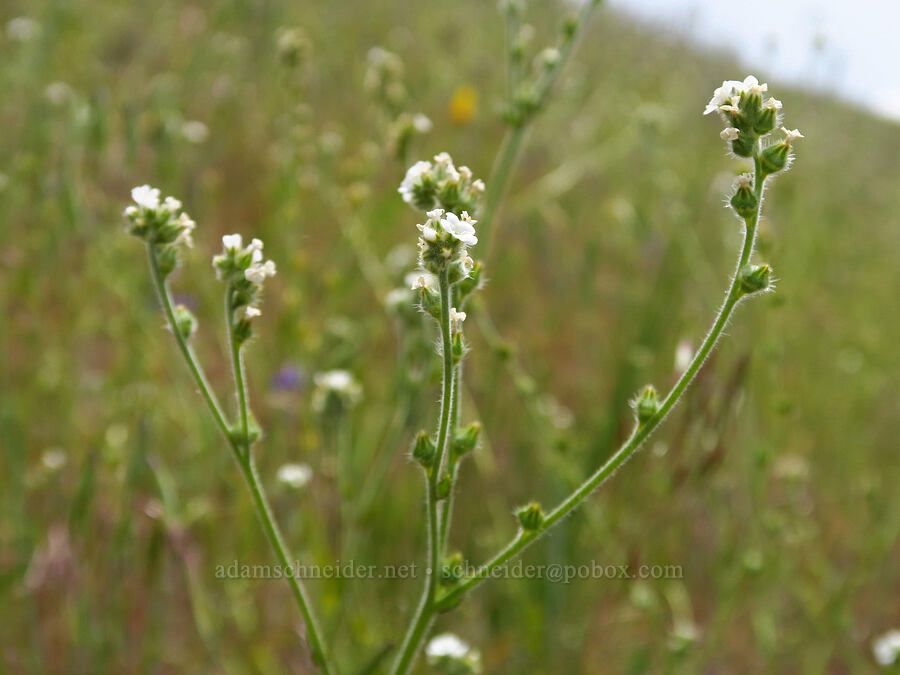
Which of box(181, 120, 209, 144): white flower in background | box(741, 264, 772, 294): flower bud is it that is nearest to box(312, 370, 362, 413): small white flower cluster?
box(741, 264, 772, 294): flower bud

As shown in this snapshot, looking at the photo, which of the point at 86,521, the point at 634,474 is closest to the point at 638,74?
the point at 634,474

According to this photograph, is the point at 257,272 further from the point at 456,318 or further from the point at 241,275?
the point at 456,318

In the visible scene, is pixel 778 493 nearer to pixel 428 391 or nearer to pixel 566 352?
pixel 566 352

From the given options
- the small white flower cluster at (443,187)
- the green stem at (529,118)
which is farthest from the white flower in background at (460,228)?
the green stem at (529,118)

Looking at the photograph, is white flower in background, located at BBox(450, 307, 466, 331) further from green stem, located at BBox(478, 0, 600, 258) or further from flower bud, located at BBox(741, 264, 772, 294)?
green stem, located at BBox(478, 0, 600, 258)

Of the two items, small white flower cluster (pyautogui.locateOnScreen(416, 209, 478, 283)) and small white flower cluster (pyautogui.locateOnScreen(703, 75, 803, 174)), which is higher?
small white flower cluster (pyautogui.locateOnScreen(703, 75, 803, 174))

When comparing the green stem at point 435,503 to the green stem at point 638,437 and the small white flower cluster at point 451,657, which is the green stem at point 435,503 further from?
the small white flower cluster at point 451,657
